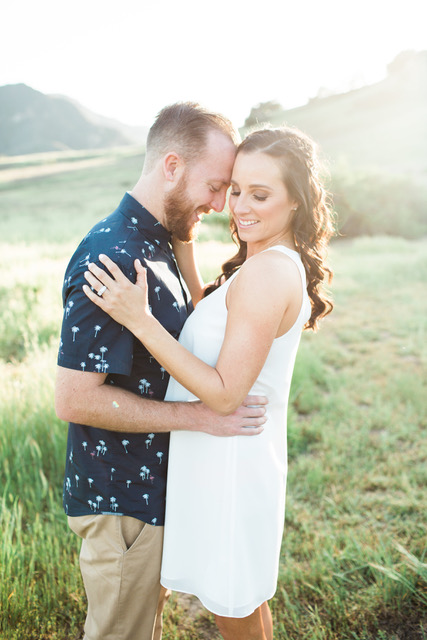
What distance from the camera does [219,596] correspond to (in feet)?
6.28

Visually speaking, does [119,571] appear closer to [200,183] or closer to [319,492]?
[200,183]

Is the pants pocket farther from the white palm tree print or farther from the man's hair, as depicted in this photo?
the man's hair

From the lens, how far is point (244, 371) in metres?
1.77

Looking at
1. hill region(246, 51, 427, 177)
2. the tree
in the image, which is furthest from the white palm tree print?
the tree

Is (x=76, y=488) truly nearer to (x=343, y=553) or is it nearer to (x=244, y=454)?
(x=244, y=454)

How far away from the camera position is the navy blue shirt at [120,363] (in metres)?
1.75

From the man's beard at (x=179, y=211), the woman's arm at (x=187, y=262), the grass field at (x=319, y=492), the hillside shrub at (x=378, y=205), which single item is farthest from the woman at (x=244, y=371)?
the hillside shrub at (x=378, y=205)

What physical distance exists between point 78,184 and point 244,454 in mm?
47082

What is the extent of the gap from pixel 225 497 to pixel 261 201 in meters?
1.21

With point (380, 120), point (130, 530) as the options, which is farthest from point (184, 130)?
point (380, 120)

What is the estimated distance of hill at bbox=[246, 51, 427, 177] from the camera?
4294 cm

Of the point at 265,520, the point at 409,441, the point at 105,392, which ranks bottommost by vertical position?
the point at 409,441

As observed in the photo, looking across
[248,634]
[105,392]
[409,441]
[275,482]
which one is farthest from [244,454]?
[409,441]

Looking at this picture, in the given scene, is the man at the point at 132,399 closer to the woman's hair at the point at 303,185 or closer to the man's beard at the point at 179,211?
the man's beard at the point at 179,211
